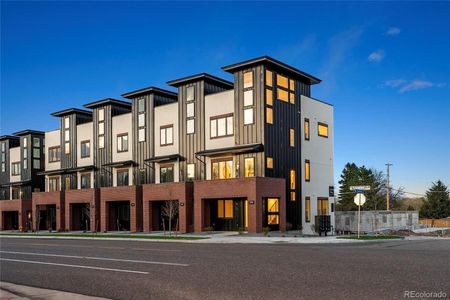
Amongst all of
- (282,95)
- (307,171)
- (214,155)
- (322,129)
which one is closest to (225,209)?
(214,155)

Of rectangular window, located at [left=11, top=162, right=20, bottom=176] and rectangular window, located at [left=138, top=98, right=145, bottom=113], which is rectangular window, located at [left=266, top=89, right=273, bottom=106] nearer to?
rectangular window, located at [left=138, top=98, right=145, bottom=113]

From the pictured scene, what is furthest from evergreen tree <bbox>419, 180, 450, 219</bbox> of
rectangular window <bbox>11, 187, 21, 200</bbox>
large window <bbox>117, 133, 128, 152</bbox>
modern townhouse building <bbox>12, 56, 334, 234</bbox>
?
rectangular window <bbox>11, 187, 21, 200</bbox>

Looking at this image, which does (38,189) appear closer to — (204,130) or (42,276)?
(204,130)

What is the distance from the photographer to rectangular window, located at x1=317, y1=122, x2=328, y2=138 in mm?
44406

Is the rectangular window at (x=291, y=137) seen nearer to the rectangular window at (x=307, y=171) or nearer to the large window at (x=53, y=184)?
the rectangular window at (x=307, y=171)

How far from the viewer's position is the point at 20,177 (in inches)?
2596

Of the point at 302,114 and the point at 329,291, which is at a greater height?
the point at 302,114

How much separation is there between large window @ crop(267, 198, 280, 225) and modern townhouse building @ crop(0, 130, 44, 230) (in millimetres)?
36387

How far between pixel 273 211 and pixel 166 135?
1350cm

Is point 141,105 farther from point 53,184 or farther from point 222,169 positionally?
point 53,184

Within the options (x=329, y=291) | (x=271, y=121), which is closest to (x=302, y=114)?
(x=271, y=121)

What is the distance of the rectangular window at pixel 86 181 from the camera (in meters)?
54.0

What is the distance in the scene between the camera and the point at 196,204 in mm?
39844

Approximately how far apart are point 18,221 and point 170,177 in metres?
31.6
